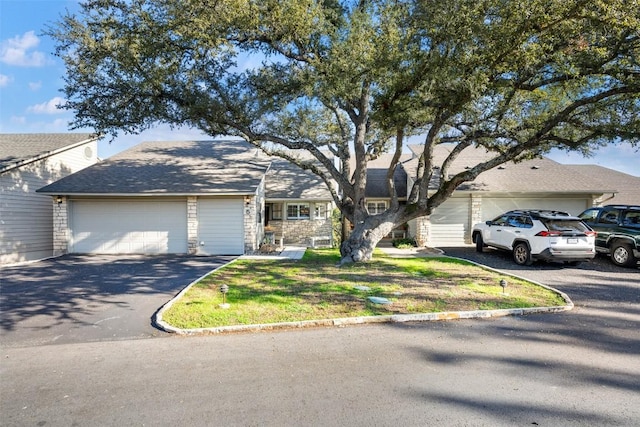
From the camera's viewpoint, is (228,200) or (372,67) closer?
(372,67)

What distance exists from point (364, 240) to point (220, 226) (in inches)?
244

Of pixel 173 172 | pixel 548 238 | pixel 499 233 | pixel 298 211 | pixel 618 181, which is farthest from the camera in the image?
pixel 618 181

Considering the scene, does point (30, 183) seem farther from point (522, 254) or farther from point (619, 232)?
point (619, 232)

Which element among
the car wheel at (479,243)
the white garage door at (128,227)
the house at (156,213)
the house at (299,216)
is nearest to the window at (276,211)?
the house at (299,216)

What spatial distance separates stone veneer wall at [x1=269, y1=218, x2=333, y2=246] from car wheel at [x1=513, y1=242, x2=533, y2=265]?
933 cm

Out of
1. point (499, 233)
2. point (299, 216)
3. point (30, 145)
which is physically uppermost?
point (30, 145)

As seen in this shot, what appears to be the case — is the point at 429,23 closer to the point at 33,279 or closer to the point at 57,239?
the point at 33,279

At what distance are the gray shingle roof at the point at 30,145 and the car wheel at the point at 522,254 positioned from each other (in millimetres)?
16678

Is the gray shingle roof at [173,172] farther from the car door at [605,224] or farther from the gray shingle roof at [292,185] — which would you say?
the car door at [605,224]

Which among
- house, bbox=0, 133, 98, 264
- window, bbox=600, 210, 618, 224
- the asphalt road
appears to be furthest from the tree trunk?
house, bbox=0, 133, 98, 264

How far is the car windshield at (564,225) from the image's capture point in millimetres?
10633

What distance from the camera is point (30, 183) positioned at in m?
14.9

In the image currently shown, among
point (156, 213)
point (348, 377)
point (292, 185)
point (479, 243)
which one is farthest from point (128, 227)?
point (479, 243)

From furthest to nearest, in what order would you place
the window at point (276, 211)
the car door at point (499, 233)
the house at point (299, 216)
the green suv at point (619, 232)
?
1. the window at point (276, 211)
2. the house at point (299, 216)
3. the car door at point (499, 233)
4. the green suv at point (619, 232)
